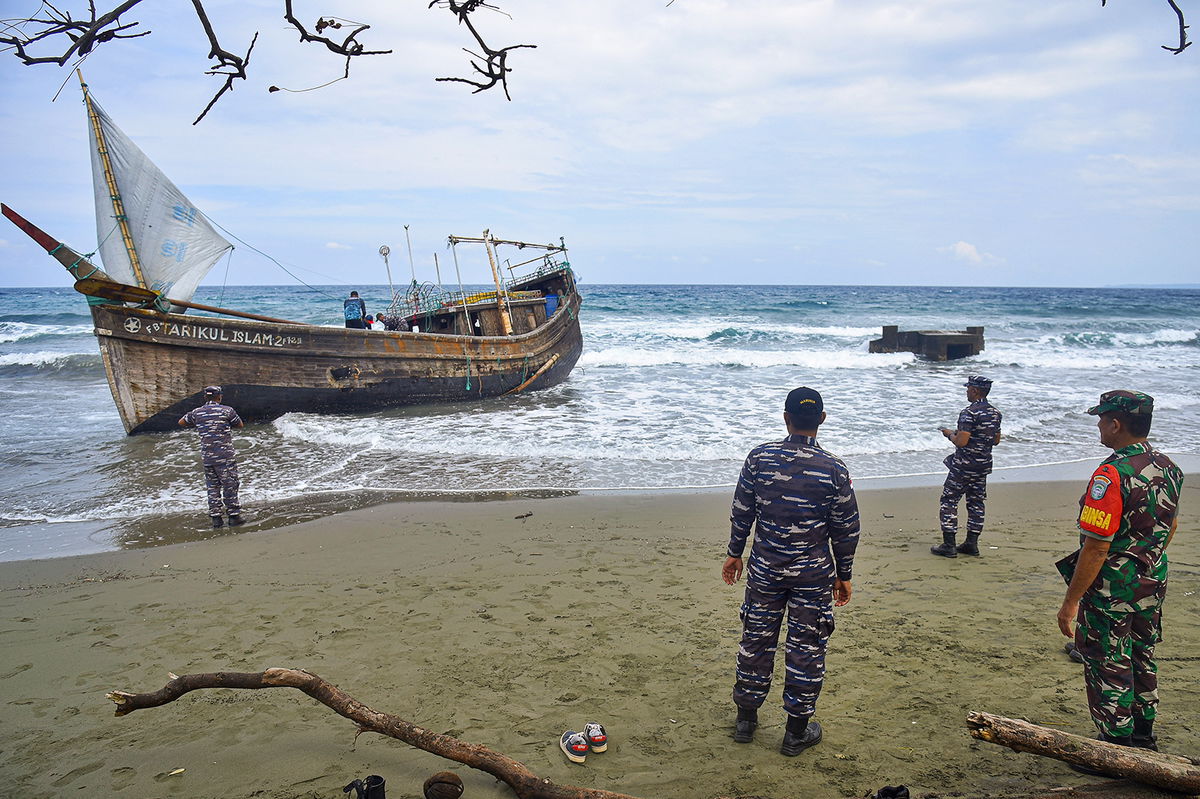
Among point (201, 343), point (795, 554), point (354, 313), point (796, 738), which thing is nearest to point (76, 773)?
point (796, 738)

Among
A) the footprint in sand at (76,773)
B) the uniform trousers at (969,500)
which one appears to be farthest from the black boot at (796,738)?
the uniform trousers at (969,500)

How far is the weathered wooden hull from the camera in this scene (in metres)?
12.4

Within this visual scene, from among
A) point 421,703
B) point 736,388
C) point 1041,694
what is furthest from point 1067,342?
point 421,703

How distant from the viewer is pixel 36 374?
76.5 ft

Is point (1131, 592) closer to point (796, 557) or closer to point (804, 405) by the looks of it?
point (796, 557)

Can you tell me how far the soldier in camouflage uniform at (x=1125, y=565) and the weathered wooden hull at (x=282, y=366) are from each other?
13133mm

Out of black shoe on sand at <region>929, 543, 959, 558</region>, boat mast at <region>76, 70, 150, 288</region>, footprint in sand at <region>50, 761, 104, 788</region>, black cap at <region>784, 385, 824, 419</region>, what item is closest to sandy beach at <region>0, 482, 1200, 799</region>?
footprint in sand at <region>50, 761, 104, 788</region>

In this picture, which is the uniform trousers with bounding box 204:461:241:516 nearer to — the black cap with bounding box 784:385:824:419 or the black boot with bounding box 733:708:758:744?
the black boot with bounding box 733:708:758:744

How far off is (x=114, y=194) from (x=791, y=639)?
42.9ft

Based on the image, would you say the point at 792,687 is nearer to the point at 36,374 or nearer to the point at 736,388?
the point at 736,388

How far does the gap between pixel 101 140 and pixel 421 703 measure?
12093 millimetres

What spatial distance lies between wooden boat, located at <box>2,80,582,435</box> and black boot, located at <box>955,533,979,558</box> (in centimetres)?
1070

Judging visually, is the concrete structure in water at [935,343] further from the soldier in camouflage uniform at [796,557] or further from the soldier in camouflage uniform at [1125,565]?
the soldier in camouflage uniform at [796,557]

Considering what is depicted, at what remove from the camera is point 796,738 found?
3402 mm
